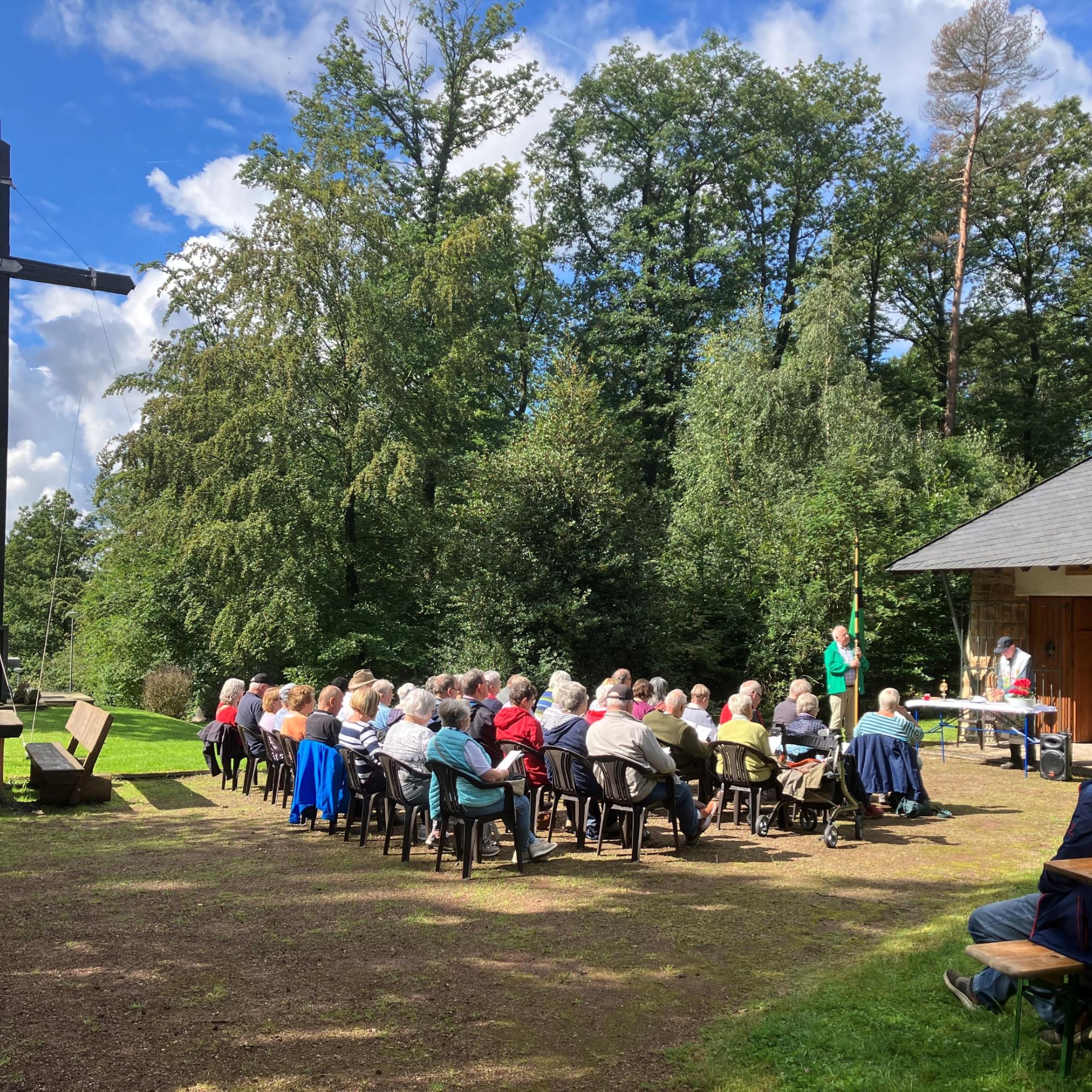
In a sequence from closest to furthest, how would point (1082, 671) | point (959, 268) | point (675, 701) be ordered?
point (675, 701), point (1082, 671), point (959, 268)

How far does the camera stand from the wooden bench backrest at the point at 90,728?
8.39 meters

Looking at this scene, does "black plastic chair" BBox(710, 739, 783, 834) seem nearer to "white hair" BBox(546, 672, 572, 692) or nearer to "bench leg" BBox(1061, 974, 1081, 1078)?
"white hair" BBox(546, 672, 572, 692)

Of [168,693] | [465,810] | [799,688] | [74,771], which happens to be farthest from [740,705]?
[168,693]

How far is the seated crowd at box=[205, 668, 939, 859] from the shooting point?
676 cm

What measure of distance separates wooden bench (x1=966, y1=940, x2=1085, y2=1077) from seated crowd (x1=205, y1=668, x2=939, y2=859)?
333 cm

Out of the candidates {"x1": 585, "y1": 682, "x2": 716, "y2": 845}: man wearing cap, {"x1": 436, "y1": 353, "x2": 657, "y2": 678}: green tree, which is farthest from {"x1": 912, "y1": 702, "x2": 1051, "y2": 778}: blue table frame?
{"x1": 585, "y1": 682, "x2": 716, "y2": 845}: man wearing cap

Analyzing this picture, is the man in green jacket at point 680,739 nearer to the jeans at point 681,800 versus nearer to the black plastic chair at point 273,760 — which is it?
the jeans at point 681,800

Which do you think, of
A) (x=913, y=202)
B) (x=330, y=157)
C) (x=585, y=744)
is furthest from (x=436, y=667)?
(x=913, y=202)

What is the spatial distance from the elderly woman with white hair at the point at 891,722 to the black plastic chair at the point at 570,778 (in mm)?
2777

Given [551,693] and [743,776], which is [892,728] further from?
[551,693]

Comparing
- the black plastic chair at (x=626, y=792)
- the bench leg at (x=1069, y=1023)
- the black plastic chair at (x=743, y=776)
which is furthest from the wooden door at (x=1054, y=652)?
the bench leg at (x=1069, y=1023)

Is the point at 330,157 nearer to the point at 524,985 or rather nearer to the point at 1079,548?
the point at 1079,548

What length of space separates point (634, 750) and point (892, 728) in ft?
9.35

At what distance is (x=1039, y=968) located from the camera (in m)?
3.41
